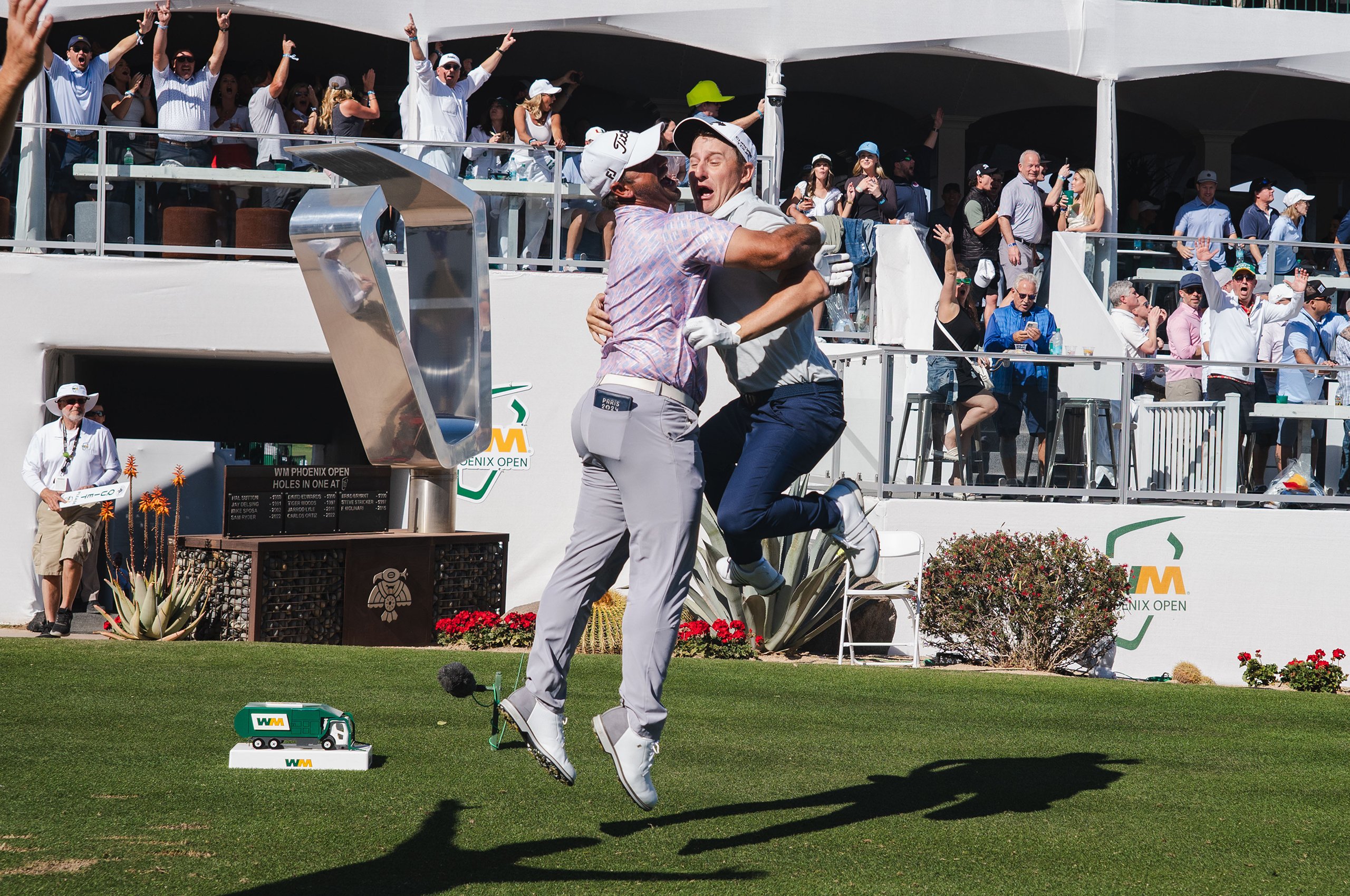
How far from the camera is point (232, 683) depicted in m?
8.10

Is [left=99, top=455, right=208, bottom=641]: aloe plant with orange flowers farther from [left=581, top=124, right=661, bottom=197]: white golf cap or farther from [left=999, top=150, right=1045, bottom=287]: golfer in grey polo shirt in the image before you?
[left=999, top=150, right=1045, bottom=287]: golfer in grey polo shirt

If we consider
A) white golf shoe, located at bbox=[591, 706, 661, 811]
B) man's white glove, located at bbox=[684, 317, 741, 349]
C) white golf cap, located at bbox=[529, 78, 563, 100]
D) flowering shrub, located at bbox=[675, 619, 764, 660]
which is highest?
A: white golf cap, located at bbox=[529, 78, 563, 100]

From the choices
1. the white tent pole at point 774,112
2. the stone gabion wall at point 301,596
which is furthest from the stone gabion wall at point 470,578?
the white tent pole at point 774,112

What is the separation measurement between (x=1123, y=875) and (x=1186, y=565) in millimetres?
8344

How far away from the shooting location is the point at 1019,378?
11867 millimetres

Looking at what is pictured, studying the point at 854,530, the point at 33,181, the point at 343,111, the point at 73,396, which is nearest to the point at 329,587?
the point at 73,396

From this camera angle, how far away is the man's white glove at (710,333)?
14.5ft

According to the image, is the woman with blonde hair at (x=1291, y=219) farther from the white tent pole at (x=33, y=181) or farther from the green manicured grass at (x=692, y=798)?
the white tent pole at (x=33, y=181)

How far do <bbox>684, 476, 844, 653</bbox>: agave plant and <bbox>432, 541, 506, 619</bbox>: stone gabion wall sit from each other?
1.92m

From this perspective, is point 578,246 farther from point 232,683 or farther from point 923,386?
point 232,683

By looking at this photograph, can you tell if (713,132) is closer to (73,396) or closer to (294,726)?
(294,726)

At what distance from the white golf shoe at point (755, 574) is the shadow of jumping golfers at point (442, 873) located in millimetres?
1203

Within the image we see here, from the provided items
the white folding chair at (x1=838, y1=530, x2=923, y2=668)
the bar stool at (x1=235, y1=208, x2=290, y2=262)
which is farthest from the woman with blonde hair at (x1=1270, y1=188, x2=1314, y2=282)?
the bar stool at (x1=235, y1=208, x2=290, y2=262)

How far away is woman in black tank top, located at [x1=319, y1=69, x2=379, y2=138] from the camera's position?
522 inches
